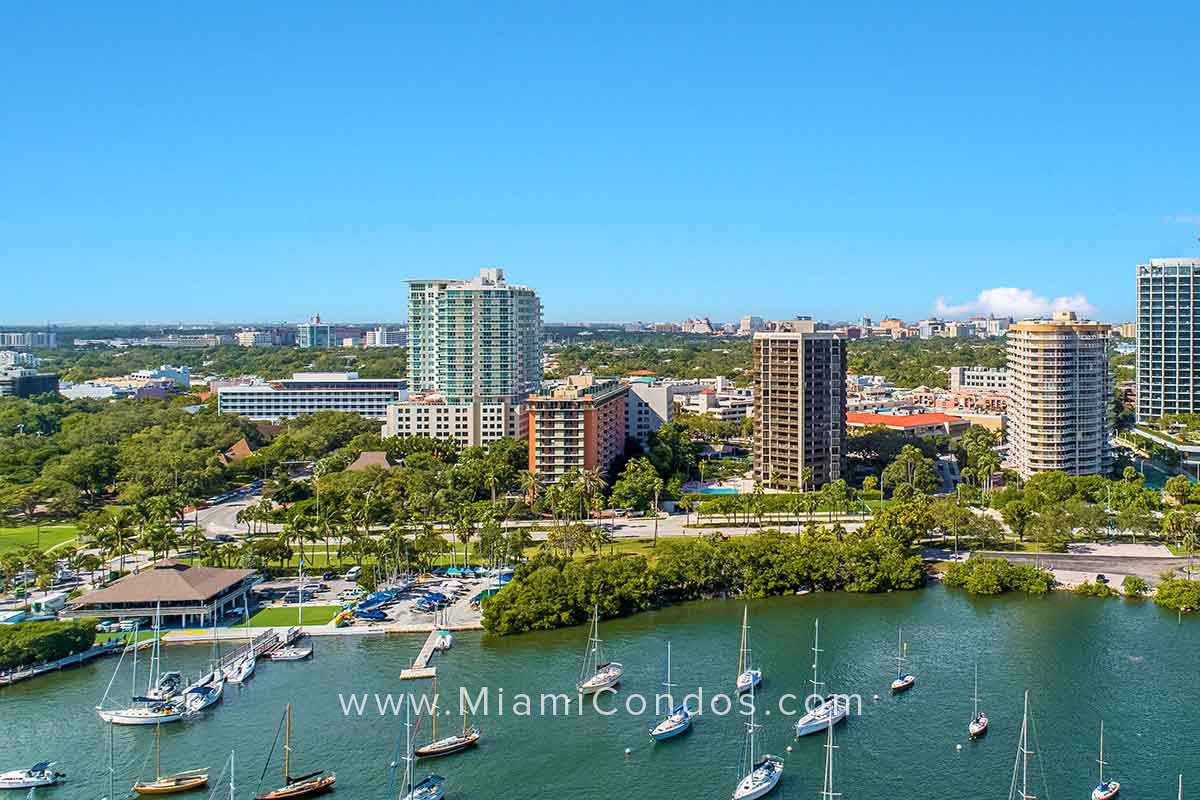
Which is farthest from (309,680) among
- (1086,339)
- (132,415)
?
(132,415)

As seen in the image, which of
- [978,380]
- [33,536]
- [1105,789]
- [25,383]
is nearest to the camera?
[1105,789]

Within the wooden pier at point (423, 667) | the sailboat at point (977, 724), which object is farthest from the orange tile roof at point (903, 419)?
the wooden pier at point (423, 667)

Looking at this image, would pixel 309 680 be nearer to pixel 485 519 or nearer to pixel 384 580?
pixel 384 580

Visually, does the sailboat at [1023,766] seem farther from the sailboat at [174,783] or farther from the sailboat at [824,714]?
the sailboat at [174,783]

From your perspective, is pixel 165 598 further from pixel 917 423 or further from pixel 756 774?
pixel 917 423

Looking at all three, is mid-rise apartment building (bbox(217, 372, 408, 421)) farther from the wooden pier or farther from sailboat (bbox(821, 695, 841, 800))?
sailboat (bbox(821, 695, 841, 800))

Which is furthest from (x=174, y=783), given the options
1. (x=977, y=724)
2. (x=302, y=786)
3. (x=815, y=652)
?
(x=977, y=724)
